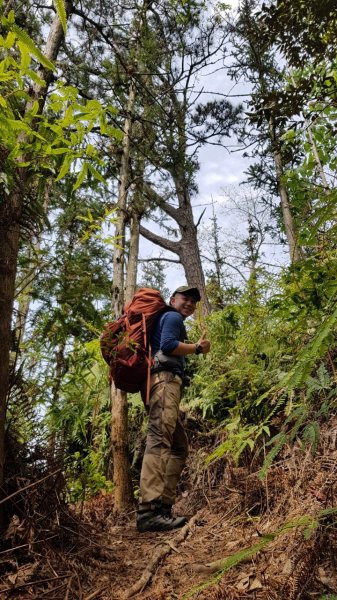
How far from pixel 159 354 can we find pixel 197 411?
147 cm

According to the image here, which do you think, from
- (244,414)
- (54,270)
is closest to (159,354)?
(244,414)

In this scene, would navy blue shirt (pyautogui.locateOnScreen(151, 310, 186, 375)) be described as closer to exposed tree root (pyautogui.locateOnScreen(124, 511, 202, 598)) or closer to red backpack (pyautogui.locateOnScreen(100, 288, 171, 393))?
red backpack (pyautogui.locateOnScreen(100, 288, 171, 393))

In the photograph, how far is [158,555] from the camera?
3.06 meters

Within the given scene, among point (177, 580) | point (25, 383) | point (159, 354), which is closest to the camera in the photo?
point (177, 580)

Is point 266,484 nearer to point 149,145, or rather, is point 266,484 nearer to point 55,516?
point 55,516

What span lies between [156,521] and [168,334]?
1.73 m

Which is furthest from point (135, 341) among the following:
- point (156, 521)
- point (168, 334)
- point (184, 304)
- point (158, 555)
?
point (158, 555)

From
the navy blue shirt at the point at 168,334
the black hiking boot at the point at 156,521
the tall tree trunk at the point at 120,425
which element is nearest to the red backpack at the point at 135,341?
the navy blue shirt at the point at 168,334

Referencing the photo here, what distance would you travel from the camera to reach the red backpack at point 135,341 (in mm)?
4172

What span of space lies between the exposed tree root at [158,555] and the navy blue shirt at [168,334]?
148 cm

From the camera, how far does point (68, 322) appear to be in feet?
9.65

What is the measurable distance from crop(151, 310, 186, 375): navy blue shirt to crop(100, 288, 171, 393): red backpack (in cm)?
9

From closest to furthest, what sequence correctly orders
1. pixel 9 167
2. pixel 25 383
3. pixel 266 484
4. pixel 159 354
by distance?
pixel 9 167, pixel 25 383, pixel 266 484, pixel 159 354

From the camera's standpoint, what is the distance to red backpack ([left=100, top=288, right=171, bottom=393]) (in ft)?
13.7
